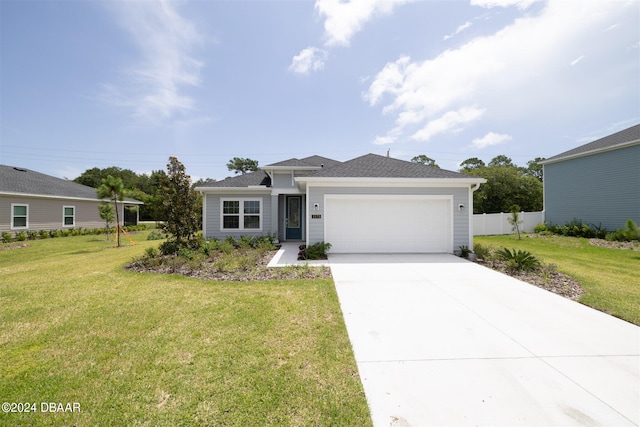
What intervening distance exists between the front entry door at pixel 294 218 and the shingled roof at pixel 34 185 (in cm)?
1633

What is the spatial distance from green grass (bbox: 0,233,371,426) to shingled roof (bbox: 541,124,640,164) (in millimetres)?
19360

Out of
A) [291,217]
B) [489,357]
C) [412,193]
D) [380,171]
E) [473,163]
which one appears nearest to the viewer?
[489,357]

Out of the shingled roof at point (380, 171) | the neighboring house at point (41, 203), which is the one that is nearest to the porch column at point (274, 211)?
the shingled roof at point (380, 171)

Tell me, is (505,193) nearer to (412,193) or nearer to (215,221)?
(412,193)

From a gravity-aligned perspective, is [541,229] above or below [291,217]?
below

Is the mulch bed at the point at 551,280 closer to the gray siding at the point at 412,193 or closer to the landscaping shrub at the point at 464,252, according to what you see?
the landscaping shrub at the point at 464,252

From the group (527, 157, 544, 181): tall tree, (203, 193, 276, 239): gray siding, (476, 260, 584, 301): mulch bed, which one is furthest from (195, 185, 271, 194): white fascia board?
(527, 157, 544, 181): tall tree

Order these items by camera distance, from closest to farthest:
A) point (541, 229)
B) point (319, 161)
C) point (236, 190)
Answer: point (236, 190) < point (319, 161) < point (541, 229)

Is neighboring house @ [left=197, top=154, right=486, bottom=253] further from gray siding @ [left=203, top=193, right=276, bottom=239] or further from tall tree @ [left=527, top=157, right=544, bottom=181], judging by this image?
tall tree @ [left=527, top=157, right=544, bottom=181]

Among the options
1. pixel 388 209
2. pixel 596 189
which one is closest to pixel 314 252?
pixel 388 209

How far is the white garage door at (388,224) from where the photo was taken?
9.25 meters

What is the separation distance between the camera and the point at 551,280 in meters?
6.15

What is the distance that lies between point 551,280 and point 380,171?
5.85m

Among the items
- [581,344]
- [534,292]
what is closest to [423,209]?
[534,292]
